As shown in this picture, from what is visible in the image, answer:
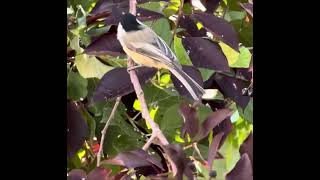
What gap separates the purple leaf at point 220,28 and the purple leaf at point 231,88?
48 mm

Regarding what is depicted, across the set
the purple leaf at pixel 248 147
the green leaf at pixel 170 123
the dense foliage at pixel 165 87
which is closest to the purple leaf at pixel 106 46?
the dense foliage at pixel 165 87

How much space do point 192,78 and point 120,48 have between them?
11 cm

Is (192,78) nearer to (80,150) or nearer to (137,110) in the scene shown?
(137,110)

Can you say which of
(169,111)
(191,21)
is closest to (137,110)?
(169,111)

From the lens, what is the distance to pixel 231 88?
105cm

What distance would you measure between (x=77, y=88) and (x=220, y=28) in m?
0.23

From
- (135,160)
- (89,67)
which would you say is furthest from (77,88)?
(135,160)

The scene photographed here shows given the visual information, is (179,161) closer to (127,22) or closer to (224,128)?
(224,128)

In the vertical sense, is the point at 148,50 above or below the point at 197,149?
above

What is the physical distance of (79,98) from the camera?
1.03 m

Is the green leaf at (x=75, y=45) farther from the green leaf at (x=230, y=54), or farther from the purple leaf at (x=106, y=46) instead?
the green leaf at (x=230, y=54)
